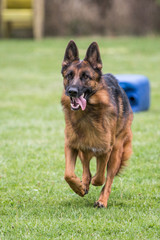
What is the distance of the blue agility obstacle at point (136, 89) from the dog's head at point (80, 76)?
231 inches

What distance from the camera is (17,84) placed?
54.3 feet

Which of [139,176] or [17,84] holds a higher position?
[139,176]

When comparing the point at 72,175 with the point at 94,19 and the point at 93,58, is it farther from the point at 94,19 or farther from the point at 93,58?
the point at 94,19

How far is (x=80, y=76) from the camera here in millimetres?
4926

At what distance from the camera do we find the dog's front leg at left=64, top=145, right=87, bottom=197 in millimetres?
4883

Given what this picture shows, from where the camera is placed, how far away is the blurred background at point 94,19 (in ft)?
90.8

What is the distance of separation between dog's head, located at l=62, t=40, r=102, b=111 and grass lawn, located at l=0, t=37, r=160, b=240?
45.3 inches

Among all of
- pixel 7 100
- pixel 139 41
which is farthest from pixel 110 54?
pixel 7 100

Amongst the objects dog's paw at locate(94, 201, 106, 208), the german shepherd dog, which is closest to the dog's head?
the german shepherd dog

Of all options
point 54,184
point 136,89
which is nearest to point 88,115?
point 54,184

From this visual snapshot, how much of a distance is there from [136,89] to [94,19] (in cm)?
1773

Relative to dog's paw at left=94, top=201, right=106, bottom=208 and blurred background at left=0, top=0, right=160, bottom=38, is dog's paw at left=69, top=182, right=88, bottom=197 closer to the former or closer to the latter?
dog's paw at left=94, top=201, right=106, bottom=208

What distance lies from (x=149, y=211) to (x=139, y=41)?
2257 cm

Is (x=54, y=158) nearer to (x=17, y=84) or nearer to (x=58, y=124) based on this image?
(x=58, y=124)
